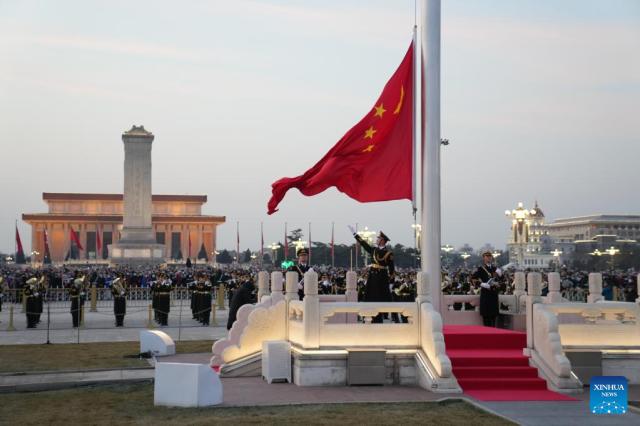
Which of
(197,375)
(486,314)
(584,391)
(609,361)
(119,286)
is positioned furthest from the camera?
(119,286)

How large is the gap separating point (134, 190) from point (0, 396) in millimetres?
85739

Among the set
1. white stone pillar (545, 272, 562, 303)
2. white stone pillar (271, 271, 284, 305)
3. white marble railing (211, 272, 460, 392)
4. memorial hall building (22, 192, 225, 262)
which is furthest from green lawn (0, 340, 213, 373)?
memorial hall building (22, 192, 225, 262)

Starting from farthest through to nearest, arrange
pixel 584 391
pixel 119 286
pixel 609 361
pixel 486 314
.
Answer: pixel 119 286, pixel 486 314, pixel 609 361, pixel 584 391

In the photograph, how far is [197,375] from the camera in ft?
35.9

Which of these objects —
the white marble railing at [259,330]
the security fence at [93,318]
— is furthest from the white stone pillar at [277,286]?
the security fence at [93,318]

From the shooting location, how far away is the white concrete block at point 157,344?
18144 millimetres

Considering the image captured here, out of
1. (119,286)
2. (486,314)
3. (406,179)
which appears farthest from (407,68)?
(119,286)

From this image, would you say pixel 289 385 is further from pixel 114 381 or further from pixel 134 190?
pixel 134 190

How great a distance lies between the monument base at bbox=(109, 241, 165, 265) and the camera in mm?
98250

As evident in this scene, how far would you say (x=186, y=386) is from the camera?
Answer: 11008 mm

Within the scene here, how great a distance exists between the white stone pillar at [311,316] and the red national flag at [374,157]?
192 centimetres

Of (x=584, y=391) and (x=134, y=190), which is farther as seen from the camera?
(x=134, y=190)

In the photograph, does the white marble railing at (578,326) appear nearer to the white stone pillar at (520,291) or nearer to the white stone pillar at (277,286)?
the white stone pillar at (520,291)

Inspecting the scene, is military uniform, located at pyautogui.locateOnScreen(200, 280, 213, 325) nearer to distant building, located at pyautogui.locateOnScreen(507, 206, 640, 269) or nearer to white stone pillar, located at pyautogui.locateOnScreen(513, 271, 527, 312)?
white stone pillar, located at pyautogui.locateOnScreen(513, 271, 527, 312)
